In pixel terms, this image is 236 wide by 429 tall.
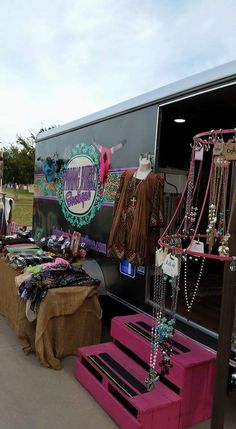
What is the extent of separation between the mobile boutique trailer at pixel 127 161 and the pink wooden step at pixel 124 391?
50 cm

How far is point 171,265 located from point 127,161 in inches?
63.7

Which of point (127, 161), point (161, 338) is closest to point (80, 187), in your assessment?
point (127, 161)

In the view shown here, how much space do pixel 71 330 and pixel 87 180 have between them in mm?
1653

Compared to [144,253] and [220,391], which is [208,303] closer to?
[144,253]

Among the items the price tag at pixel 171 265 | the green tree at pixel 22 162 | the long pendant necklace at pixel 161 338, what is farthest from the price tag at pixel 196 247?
the green tree at pixel 22 162

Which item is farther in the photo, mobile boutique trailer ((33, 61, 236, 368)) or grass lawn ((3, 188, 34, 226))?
grass lawn ((3, 188, 34, 226))

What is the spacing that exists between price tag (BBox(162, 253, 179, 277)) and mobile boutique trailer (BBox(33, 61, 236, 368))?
860 mm

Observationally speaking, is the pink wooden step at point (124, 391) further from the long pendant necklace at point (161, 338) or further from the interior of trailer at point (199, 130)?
the interior of trailer at point (199, 130)

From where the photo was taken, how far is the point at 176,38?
4730mm

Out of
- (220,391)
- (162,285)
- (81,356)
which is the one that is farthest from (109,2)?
(220,391)

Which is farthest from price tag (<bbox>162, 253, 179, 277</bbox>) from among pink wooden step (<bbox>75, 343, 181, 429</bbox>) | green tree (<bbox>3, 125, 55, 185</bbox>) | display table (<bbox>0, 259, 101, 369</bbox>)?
green tree (<bbox>3, 125, 55, 185</bbox>)

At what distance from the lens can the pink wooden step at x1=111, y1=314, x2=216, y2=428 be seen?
221 centimetres

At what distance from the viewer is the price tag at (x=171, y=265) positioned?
6.13 feet

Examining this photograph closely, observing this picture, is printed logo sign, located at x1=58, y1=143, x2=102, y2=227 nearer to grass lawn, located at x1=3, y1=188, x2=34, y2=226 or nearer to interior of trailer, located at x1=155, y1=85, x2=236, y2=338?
interior of trailer, located at x1=155, y1=85, x2=236, y2=338
